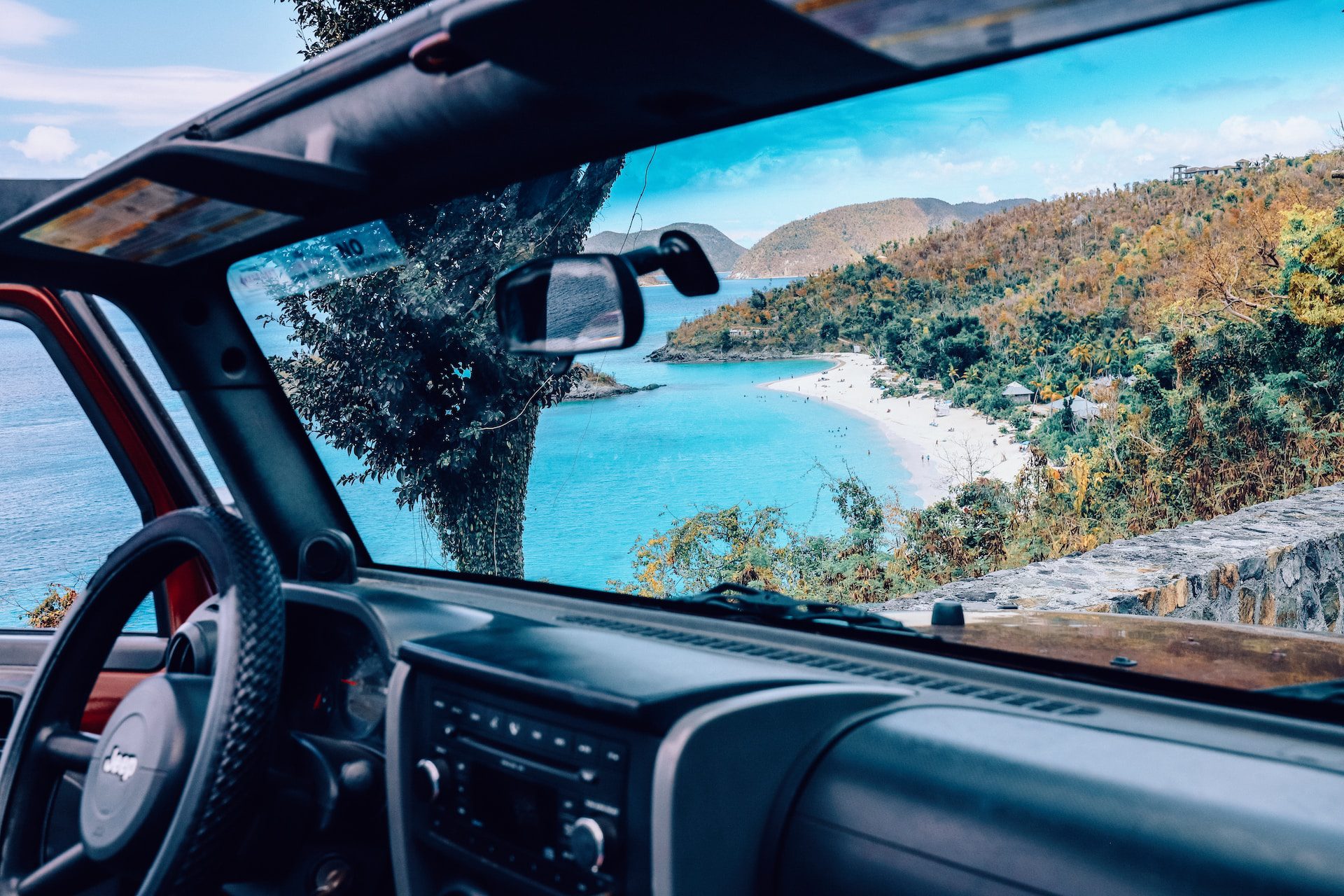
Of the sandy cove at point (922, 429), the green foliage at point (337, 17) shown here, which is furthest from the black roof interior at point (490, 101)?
the green foliage at point (337, 17)

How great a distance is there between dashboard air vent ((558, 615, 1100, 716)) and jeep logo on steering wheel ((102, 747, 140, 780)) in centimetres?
97

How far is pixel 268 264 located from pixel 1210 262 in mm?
2457

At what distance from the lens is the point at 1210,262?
1987 mm

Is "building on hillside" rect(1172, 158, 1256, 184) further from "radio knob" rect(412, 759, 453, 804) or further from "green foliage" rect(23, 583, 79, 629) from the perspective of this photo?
"green foliage" rect(23, 583, 79, 629)

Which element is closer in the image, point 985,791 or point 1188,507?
point 985,791

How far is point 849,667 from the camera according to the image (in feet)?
6.75

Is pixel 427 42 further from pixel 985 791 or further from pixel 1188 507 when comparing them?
pixel 1188 507

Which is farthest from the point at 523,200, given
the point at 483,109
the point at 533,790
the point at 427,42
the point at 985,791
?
the point at 985,791

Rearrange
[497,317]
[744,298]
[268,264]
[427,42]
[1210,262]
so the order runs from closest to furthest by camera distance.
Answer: [427,42]
[1210,262]
[497,317]
[744,298]
[268,264]

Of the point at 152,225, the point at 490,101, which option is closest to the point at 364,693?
the point at 152,225

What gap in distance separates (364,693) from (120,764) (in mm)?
625

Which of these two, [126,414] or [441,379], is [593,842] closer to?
[126,414]

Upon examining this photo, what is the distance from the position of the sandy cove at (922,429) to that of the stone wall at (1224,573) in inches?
11.7

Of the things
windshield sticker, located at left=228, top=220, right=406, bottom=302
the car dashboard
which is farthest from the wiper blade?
windshield sticker, located at left=228, top=220, right=406, bottom=302
